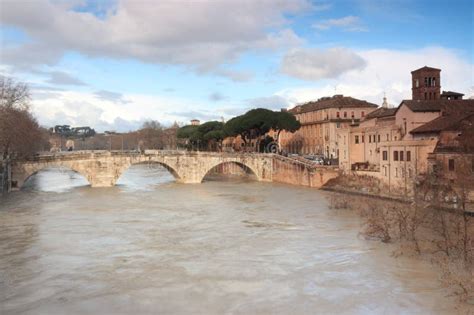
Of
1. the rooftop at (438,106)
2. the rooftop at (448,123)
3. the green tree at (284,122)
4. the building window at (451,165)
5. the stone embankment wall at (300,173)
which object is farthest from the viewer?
the green tree at (284,122)

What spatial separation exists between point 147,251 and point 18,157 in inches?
925

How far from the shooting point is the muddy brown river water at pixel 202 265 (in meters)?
13.2

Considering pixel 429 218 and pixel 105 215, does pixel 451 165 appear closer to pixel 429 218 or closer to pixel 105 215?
pixel 429 218

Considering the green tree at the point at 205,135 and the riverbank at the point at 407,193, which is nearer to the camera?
the riverbank at the point at 407,193

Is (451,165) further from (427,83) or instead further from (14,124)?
(14,124)

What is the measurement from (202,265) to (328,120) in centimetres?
4397

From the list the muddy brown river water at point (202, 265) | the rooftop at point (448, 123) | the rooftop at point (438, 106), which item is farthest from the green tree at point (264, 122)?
the muddy brown river water at point (202, 265)

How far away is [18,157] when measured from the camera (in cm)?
3853

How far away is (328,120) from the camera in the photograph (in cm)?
5875

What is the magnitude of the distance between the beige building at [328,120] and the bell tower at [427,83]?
490 inches

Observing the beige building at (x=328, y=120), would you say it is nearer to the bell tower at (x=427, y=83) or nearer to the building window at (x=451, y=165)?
the bell tower at (x=427, y=83)

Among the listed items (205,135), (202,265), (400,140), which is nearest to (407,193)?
(400,140)

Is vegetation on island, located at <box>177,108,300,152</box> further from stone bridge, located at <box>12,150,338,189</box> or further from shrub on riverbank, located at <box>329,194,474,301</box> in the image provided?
shrub on riverbank, located at <box>329,194,474,301</box>

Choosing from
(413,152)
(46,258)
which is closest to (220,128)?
(413,152)
